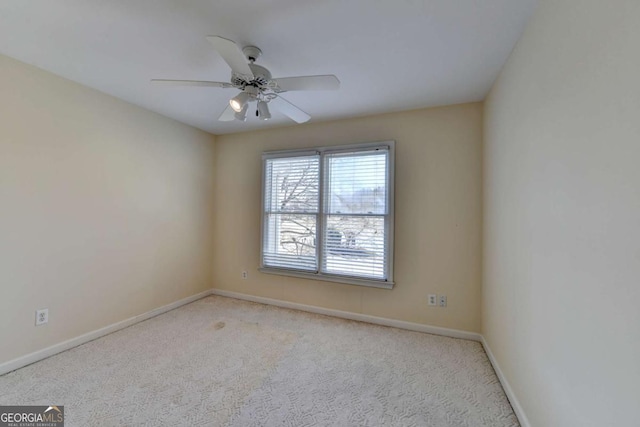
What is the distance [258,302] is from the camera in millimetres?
3615

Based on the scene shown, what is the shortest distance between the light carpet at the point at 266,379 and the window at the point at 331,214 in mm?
749

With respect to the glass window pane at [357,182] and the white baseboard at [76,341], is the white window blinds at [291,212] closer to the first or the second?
the glass window pane at [357,182]

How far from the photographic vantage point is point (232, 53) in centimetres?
150

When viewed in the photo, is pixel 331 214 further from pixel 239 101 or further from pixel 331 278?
pixel 239 101

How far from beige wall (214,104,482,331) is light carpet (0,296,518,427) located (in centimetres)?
34

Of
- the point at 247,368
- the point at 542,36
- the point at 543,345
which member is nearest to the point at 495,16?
the point at 542,36

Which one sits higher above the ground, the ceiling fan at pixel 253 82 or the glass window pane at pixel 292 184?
the ceiling fan at pixel 253 82

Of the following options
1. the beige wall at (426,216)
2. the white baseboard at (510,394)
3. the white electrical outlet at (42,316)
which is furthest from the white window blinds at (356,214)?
the white electrical outlet at (42,316)

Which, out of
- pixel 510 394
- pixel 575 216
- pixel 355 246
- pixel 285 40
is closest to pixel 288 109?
pixel 285 40

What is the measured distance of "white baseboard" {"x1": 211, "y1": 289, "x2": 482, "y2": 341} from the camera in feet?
8.80

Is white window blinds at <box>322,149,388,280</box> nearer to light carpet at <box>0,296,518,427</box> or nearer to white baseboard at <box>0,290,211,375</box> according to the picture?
light carpet at <box>0,296,518,427</box>

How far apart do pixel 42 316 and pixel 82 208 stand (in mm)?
963

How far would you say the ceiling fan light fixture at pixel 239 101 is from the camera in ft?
6.03

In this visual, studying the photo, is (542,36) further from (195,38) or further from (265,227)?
(265,227)
